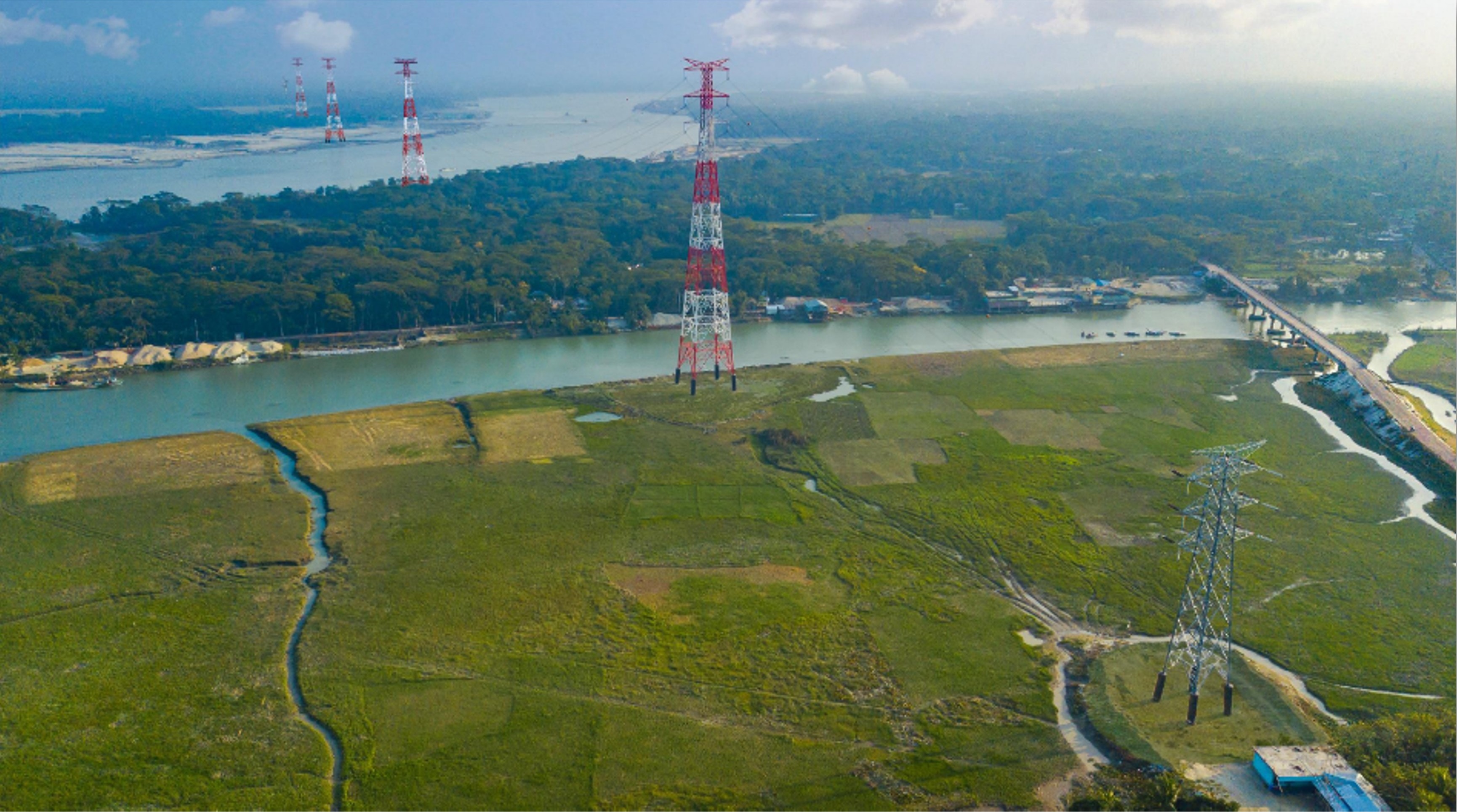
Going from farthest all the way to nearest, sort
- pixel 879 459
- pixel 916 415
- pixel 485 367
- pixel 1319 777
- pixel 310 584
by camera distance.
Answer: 1. pixel 485 367
2. pixel 916 415
3. pixel 879 459
4. pixel 310 584
5. pixel 1319 777

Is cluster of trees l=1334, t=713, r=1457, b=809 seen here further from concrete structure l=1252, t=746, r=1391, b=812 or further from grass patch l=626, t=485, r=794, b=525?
grass patch l=626, t=485, r=794, b=525

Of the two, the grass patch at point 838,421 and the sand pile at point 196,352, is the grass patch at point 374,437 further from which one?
the grass patch at point 838,421

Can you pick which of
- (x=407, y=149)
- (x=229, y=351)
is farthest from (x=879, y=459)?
(x=407, y=149)

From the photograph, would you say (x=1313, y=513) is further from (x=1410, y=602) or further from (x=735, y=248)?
(x=735, y=248)

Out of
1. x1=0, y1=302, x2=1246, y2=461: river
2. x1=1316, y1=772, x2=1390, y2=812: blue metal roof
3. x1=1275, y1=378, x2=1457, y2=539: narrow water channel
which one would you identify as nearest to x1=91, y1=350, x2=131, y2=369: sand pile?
x1=0, y1=302, x2=1246, y2=461: river

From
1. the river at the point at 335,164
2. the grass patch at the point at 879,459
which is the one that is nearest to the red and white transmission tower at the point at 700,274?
the grass patch at the point at 879,459

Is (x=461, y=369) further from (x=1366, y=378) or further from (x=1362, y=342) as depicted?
(x=1362, y=342)
